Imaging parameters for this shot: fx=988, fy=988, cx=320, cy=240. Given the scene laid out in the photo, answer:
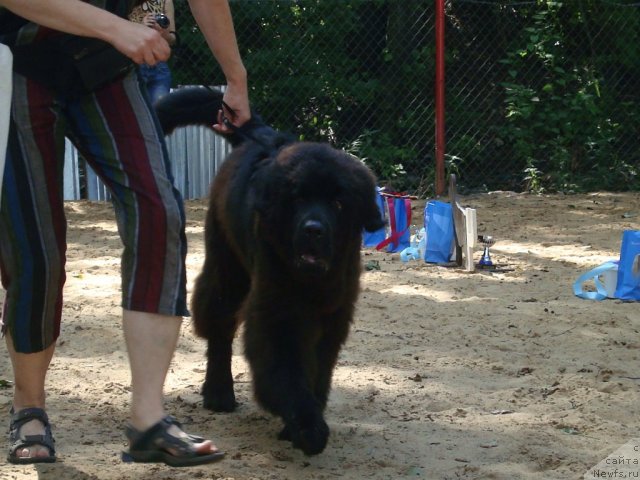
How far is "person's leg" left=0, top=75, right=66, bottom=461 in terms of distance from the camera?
3.08 meters

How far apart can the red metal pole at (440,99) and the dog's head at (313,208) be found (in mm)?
6334

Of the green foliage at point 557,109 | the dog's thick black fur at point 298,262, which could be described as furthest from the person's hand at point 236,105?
the green foliage at point 557,109

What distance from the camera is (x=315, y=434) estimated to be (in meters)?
3.44

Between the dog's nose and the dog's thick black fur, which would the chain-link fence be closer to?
the dog's thick black fur

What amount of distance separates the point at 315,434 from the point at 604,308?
9.07ft

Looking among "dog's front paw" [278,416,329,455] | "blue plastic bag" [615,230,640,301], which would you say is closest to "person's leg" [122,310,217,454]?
"dog's front paw" [278,416,329,455]

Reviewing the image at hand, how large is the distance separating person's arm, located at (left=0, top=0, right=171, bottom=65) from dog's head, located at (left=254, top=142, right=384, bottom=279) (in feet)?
3.36

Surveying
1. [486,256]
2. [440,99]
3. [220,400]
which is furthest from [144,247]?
[440,99]

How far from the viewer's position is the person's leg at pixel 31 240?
121 inches

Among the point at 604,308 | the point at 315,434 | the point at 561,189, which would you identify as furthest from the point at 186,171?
the point at 315,434

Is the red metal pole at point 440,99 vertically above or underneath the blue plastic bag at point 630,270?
above

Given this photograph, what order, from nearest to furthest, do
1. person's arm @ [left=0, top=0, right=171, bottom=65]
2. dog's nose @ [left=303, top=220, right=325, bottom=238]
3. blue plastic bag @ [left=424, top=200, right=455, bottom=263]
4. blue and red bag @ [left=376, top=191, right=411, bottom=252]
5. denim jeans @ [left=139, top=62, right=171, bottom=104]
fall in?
person's arm @ [left=0, top=0, right=171, bottom=65] → dog's nose @ [left=303, top=220, right=325, bottom=238] → blue plastic bag @ [left=424, top=200, right=455, bottom=263] → blue and red bag @ [left=376, top=191, right=411, bottom=252] → denim jeans @ [left=139, top=62, right=171, bottom=104]

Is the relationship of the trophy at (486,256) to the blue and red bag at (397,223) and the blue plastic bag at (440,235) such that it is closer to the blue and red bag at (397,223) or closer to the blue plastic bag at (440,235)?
the blue plastic bag at (440,235)

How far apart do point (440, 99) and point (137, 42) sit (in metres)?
7.56
